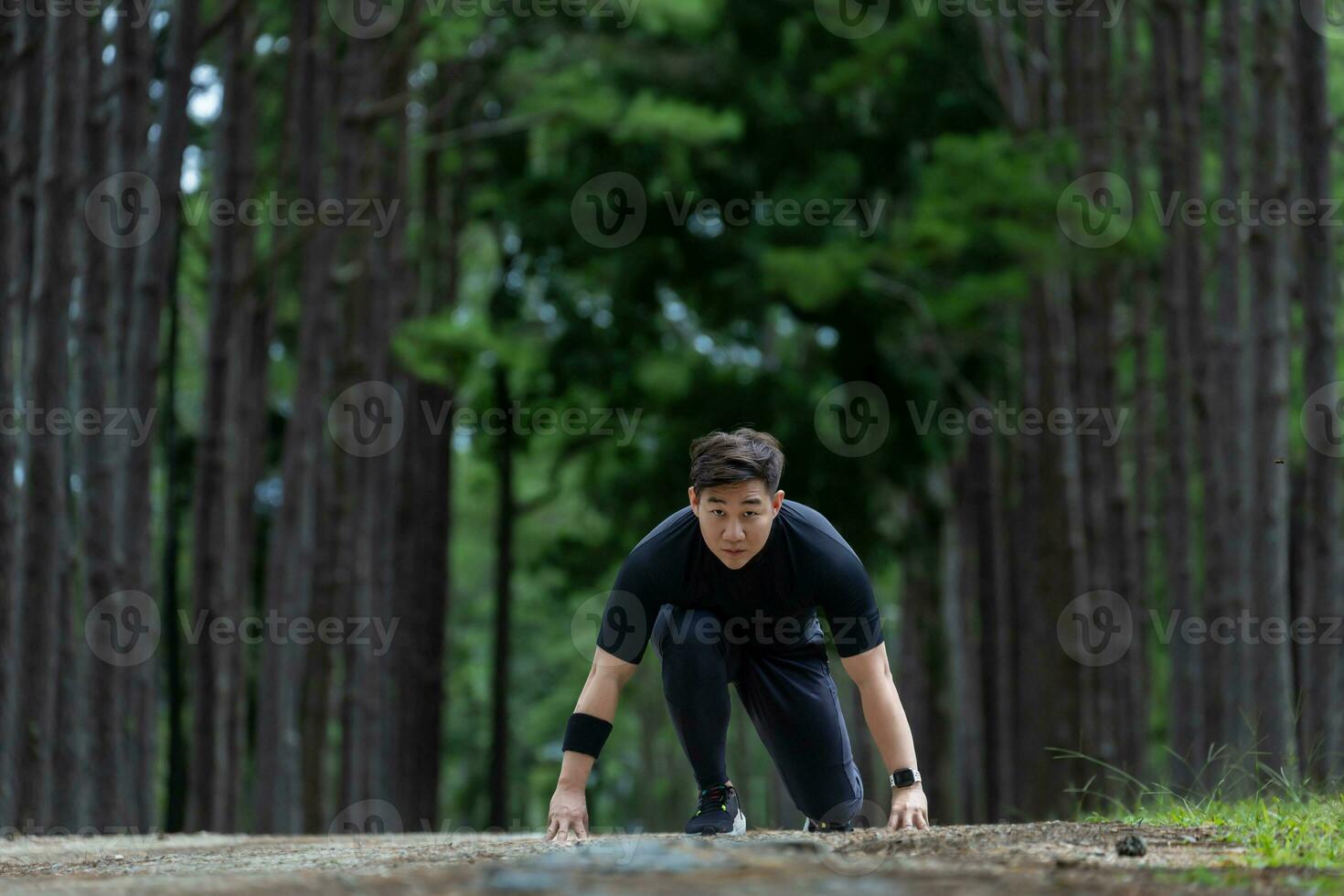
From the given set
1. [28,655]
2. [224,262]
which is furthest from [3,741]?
[224,262]

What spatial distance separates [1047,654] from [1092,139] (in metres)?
5.04

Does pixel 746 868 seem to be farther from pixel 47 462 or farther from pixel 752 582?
pixel 47 462

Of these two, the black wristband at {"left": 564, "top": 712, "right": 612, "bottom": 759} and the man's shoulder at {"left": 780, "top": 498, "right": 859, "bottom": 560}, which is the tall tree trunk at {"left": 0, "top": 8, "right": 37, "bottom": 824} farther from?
the man's shoulder at {"left": 780, "top": 498, "right": 859, "bottom": 560}

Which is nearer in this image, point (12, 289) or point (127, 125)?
point (12, 289)

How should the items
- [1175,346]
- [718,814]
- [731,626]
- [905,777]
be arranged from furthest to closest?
1. [1175,346]
2. [731,626]
3. [718,814]
4. [905,777]

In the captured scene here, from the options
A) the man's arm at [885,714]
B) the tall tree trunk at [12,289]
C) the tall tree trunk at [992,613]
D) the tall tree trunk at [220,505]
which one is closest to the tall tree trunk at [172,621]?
the tall tree trunk at [220,505]

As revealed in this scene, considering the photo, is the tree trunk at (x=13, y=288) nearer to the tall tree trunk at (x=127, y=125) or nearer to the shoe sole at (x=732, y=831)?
the tall tree trunk at (x=127, y=125)

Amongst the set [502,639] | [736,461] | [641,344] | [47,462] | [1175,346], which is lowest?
[502,639]

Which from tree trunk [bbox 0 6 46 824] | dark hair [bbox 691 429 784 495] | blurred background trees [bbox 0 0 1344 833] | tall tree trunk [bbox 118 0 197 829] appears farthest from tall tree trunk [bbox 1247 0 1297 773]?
tree trunk [bbox 0 6 46 824]

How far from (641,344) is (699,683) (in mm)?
11241

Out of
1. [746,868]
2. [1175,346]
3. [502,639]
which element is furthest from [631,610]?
[502,639]

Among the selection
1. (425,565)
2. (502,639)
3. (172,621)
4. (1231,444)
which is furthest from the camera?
(502,639)

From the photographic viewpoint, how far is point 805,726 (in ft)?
18.9

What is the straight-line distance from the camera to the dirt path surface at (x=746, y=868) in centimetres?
338
